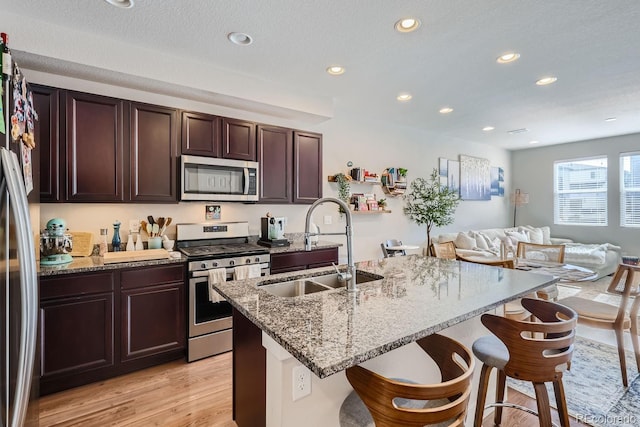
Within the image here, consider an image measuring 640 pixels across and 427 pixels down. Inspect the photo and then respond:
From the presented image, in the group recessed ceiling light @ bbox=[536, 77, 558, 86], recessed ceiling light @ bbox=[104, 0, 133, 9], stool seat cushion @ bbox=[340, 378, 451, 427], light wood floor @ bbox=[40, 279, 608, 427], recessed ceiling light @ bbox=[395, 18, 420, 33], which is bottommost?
light wood floor @ bbox=[40, 279, 608, 427]

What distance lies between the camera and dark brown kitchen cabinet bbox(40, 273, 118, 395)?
214cm

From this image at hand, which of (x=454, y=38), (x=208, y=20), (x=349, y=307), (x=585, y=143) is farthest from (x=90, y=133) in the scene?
(x=585, y=143)

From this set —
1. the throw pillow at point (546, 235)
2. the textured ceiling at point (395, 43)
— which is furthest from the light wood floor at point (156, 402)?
the throw pillow at point (546, 235)

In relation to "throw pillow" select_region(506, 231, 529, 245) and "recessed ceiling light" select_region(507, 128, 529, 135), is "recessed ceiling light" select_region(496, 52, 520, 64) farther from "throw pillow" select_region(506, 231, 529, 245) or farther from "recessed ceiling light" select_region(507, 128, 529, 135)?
"throw pillow" select_region(506, 231, 529, 245)

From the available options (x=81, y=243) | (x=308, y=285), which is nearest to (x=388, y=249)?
(x=308, y=285)

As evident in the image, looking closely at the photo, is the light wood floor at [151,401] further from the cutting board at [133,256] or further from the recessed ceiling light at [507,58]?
the recessed ceiling light at [507,58]

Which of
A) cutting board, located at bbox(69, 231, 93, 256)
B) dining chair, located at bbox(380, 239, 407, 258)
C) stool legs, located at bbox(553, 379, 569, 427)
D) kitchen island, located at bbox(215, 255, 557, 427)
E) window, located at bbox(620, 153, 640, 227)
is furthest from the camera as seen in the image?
window, located at bbox(620, 153, 640, 227)

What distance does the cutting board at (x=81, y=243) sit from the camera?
256 centimetres

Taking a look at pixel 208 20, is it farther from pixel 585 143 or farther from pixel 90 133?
pixel 585 143

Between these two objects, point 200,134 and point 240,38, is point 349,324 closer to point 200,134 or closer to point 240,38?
point 240,38

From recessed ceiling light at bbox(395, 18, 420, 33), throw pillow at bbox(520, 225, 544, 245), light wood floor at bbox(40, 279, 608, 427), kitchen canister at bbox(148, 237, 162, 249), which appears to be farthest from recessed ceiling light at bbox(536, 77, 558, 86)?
kitchen canister at bbox(148, 237, 162, 249)

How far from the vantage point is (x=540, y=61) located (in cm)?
283

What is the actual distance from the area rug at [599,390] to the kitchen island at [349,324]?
83cm

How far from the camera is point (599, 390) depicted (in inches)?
89.1
